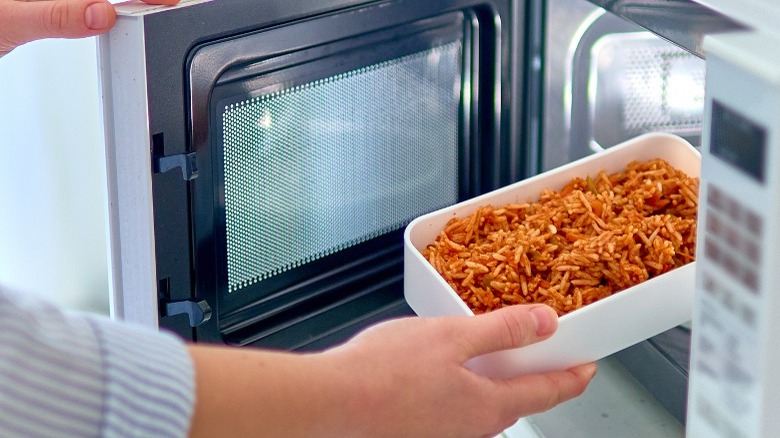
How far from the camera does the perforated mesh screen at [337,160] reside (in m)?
1.04

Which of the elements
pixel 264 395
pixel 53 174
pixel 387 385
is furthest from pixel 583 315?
pixel 53 174

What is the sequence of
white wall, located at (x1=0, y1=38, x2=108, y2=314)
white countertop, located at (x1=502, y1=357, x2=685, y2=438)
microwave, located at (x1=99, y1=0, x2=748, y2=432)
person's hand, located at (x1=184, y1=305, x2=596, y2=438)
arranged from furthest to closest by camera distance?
white wall, located at (x1=0, y1=38, x2=108, y2=314), white countertop, located at (x1=502, y1=357, x2=685, y2=438), microwave, located at (x1=99, y1=0, x2=748, y2=432), person's hand, located at (x1=184, y1=305, x2=596, y2=438)

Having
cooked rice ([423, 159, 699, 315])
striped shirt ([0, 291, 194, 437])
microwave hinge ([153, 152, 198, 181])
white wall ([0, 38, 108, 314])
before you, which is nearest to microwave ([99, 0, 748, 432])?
microwave hinge ([153, 152, 198, 181])

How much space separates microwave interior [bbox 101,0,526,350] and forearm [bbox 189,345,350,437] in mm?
306

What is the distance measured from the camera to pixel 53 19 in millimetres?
945

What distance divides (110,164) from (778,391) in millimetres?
589

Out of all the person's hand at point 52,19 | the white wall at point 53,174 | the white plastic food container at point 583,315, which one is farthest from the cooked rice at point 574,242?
the white wall at point 53,174

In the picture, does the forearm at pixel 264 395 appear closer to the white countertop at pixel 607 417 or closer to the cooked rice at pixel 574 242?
the cooked rice at pixel 574 242

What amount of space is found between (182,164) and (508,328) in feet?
1.08

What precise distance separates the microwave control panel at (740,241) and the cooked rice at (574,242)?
0.24 m

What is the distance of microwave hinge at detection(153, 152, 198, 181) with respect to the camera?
3.09 ft

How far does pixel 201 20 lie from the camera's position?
0.93 m

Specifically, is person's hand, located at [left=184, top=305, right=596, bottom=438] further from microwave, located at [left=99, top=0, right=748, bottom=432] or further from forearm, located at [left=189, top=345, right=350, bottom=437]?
microwave, located at [left=99, top=0, right=748, bottom=432]

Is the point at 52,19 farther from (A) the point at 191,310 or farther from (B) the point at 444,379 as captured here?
(B) the point at 444,379
